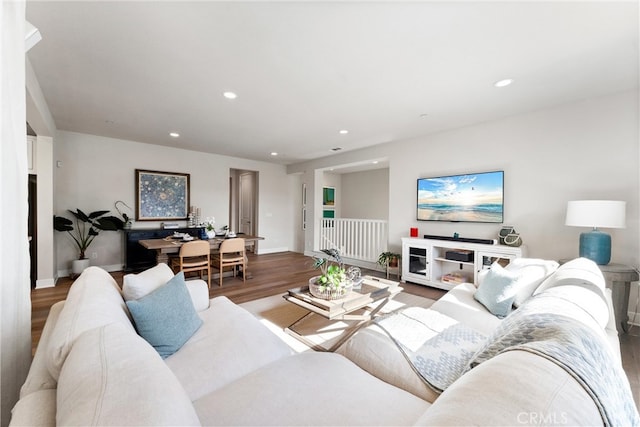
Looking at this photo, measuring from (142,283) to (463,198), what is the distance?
13.5 ft

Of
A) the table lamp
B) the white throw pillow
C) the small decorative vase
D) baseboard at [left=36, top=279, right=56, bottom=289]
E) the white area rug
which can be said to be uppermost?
the table lamp

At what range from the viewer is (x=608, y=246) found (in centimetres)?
257

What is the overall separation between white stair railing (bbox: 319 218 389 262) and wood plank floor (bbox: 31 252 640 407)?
50 centimetres

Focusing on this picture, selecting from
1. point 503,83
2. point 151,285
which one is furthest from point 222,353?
point 503,83

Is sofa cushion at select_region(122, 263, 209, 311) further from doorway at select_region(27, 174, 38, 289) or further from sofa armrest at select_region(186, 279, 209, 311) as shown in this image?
doorway at select_region(27, 174, 38, 289)

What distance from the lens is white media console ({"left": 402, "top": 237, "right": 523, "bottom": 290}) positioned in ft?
11.5

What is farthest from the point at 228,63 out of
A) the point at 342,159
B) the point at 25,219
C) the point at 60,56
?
the point at 342,159

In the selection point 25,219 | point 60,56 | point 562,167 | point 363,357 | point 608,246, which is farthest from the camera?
point 562,167

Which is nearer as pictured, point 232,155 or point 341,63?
point 341,63

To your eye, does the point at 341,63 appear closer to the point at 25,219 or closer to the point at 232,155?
the point at 25,219

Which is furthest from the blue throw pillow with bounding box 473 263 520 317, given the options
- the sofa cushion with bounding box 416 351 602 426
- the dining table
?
the dining table

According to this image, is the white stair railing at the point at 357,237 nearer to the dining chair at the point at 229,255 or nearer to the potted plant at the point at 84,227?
the dining chair at the point at 229,255

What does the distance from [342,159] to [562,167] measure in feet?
12.3

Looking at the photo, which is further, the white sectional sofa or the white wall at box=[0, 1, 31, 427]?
the white wall at box=[0, 1, 31, 427]
